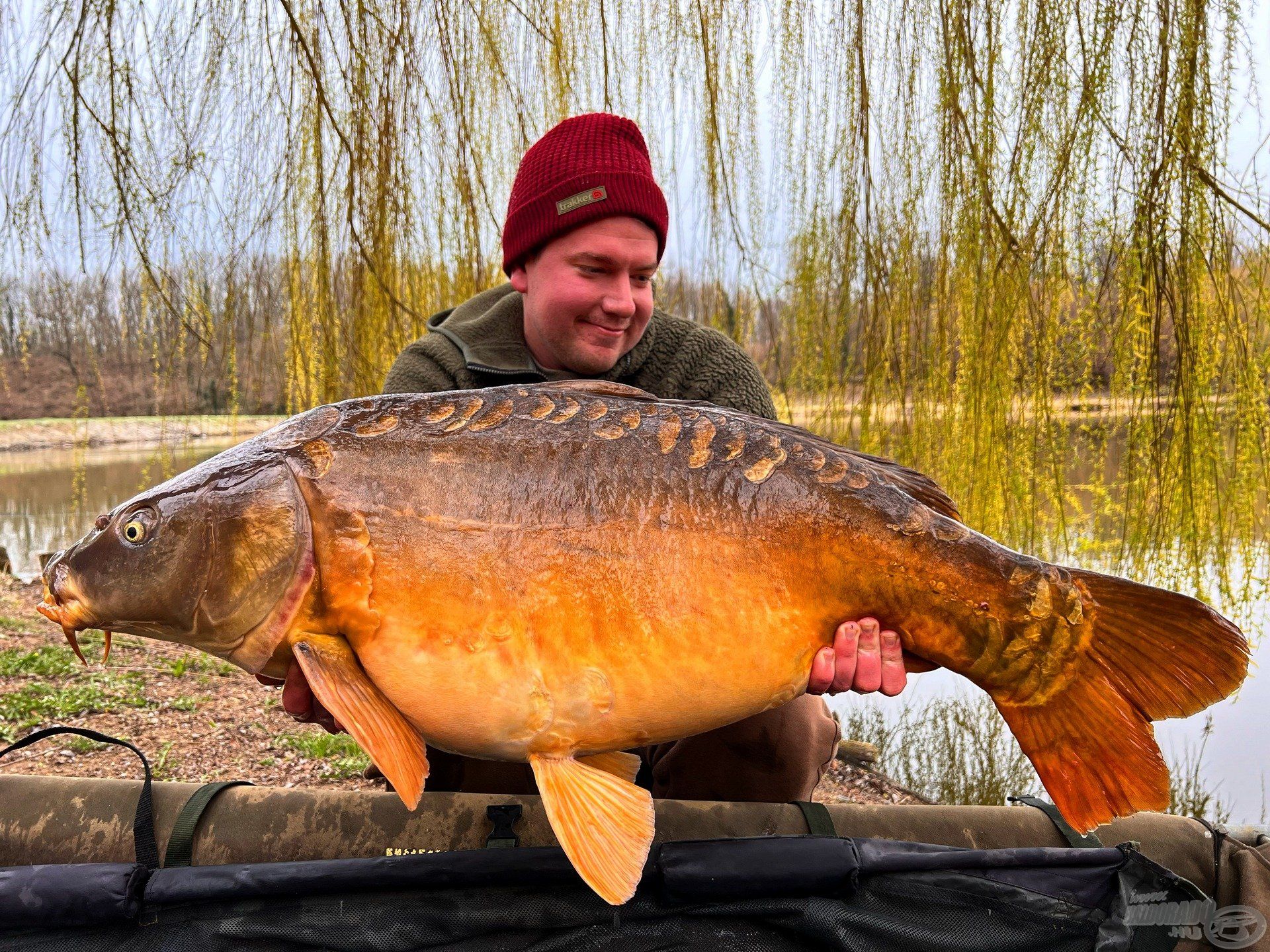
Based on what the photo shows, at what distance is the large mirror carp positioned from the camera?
1174 mm

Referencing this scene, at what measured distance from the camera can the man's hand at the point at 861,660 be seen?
126 centimetres

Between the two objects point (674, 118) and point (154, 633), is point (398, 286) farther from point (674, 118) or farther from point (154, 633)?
point (154, 633)

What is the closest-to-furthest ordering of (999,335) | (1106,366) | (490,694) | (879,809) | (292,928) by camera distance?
(490,694) → (292,928) → (879,809) → (999,335) → (1106,366)

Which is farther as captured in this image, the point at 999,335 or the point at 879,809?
the point at 999,335

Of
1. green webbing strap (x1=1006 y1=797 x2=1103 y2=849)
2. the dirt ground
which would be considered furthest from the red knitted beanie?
the dirt ground

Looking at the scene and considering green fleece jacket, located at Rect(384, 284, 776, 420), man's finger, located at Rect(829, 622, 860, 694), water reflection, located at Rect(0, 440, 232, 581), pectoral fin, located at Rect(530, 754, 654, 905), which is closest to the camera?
pectoral fin, located at Rect(530, 754, 654, 905)

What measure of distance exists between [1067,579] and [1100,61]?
1258 mm

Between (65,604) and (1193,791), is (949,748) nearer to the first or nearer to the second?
(1193,791)

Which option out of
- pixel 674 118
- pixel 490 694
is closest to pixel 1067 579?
pixel 490 694

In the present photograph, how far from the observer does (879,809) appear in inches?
65.2

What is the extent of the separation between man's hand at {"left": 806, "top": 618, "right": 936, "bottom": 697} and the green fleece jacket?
97 cm

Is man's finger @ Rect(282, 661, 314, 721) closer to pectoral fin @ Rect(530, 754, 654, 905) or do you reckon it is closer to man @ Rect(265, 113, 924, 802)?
pectoral fin @ Rect(530, 754, 654, 905)

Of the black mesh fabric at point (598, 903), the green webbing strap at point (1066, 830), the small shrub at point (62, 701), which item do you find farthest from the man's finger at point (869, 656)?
the small shrub at point (62, 701)

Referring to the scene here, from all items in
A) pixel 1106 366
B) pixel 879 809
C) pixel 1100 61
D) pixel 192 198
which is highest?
pixel 1100 61
